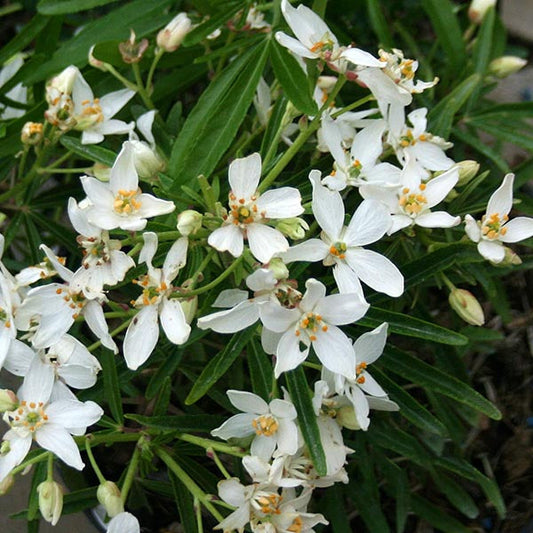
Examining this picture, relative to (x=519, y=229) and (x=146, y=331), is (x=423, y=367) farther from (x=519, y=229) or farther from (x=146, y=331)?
(x=146, y=331)

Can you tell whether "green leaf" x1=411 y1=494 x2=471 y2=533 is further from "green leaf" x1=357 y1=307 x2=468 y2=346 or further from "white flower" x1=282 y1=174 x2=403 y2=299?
"white flower" x1=282 y1=174 x2=403 y2=299

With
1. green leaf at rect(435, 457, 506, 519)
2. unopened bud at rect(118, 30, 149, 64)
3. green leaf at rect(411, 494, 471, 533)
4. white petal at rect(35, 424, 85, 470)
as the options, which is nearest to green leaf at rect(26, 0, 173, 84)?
unopened bud at rect(118, 30, 149, 64)

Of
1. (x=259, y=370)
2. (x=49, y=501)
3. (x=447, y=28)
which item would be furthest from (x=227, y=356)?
(x=447, y=28)

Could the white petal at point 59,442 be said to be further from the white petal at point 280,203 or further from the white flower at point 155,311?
the white petal at point 280,203

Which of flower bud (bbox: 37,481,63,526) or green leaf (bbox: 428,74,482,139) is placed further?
green leaf (bbox: 428,74,482,139)

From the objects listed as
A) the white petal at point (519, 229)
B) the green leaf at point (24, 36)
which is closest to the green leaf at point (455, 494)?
the white petal at point (519, 229)

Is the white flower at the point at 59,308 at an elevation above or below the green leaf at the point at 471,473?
above

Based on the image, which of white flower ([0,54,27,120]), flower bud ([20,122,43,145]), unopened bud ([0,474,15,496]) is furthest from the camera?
white flower ([0,54,27,120])

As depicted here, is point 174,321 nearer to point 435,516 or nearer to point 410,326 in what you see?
point 410,326
